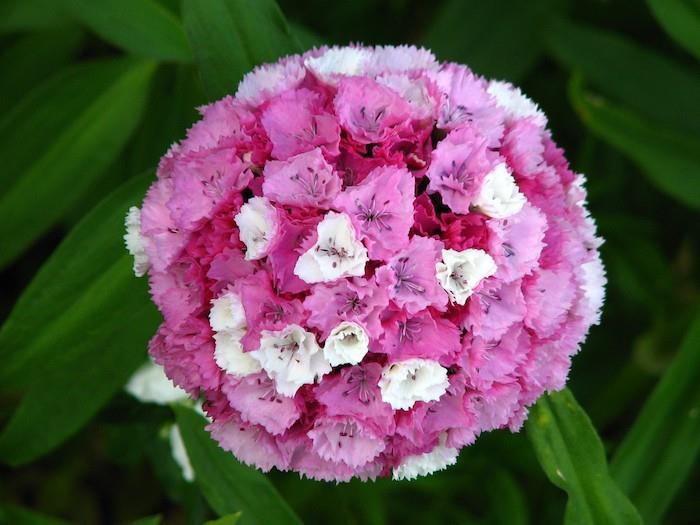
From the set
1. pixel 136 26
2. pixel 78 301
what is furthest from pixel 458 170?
pixel 136 26

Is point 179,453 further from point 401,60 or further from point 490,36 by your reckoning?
point 490,36

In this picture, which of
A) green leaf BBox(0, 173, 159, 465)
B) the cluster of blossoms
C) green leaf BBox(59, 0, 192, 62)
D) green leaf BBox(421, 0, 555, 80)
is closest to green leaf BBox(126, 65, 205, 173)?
green leaf BBox(59, 0, 192, 62)

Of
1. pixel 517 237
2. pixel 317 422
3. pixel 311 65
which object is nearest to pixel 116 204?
pixel 311 65

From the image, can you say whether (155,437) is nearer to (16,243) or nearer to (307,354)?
(16,243)

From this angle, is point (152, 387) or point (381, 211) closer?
point (381, 211)

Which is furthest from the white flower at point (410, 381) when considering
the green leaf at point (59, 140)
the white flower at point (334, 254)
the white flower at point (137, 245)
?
the green leaf at point (59, 140)

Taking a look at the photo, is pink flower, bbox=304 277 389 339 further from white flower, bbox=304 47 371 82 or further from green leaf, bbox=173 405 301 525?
green leaf, bbox=173 405 301 525
